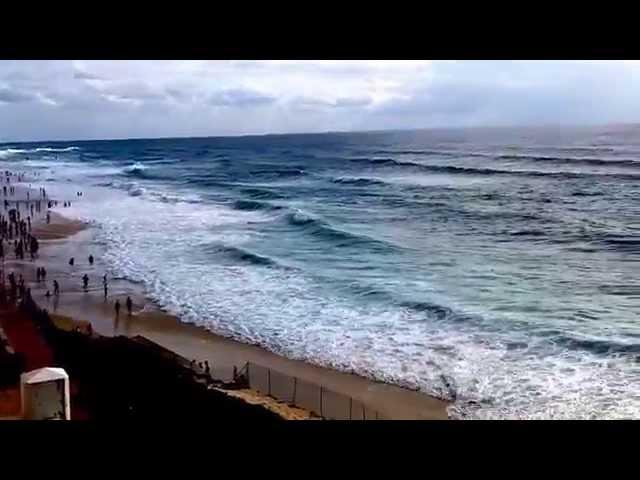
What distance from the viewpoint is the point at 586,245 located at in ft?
26.0

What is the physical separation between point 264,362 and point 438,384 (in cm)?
124

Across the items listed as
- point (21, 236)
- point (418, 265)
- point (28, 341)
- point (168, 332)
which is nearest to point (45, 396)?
point (28, 341)

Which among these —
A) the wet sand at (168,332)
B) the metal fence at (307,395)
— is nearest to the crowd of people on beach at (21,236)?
the wet sand at (168,332)

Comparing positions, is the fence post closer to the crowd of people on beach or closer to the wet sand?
the wet sand

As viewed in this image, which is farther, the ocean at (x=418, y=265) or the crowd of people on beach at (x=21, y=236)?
the crowd of people on beach at (x=21, y=236)

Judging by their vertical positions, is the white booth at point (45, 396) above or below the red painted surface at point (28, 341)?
above

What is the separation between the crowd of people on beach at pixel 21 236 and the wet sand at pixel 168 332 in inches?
2.0

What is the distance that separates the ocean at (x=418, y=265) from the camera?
4691 millimetres

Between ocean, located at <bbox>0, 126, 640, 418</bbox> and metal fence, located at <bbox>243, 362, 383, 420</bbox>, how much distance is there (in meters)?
0.33

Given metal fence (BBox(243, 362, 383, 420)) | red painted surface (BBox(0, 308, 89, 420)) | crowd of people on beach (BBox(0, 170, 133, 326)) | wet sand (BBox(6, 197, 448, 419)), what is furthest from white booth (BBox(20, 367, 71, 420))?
crowd of people on beach (BBox(0, 170, 133, 326))

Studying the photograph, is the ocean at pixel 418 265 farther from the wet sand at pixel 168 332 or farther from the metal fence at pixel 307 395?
the metal fence at pixel 307 395

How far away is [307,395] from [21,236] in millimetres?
4141

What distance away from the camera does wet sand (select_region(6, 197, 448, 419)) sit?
169 inches

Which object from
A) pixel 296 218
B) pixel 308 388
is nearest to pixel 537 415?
pixel 308 388
